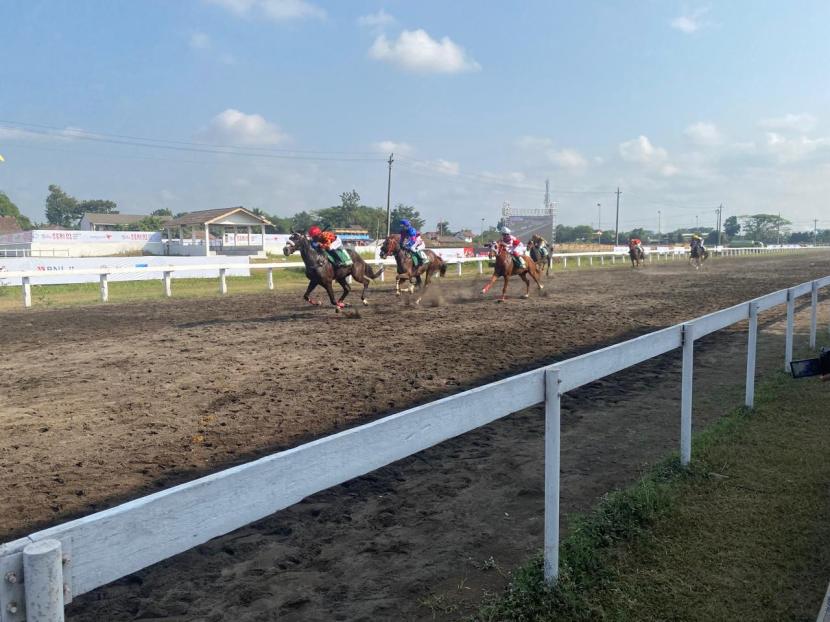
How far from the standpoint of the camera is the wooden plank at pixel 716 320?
5.23 m

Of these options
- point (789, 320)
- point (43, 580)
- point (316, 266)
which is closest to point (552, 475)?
point (43, 580)

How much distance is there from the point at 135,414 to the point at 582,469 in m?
4.27

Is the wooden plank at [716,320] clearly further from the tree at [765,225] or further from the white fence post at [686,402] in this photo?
the tree at [765,225]

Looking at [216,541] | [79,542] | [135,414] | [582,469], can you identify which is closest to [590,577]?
[582,469]

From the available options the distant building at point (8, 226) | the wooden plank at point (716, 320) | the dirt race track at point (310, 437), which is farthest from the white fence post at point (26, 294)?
the distant building at point (8, 226)

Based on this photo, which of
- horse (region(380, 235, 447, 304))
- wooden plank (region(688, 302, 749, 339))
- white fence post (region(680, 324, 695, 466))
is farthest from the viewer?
horse (region(380, 235, 447, 304))

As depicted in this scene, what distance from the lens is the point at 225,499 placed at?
1.89 m

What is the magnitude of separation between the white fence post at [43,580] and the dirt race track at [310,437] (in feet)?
5.43

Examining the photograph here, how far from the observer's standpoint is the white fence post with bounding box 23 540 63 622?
1419 millimetres

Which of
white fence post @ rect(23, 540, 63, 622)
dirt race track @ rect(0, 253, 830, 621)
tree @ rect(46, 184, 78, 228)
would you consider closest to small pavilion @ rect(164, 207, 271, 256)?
dirt race track @ rect(0, 253, 830, 621)

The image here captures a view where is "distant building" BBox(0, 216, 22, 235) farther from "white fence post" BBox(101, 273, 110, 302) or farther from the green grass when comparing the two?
the green grass

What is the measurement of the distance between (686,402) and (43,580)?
14.1 feet

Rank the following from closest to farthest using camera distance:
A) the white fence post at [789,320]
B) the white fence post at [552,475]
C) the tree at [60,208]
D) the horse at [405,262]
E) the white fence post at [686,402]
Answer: the white fence post at [552,475] < the white fence post at [686,402] < the white fence post at [789,320] < the horse at [405,262] < the tree at [60,208]

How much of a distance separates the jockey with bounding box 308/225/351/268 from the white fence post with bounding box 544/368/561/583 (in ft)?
35.1
